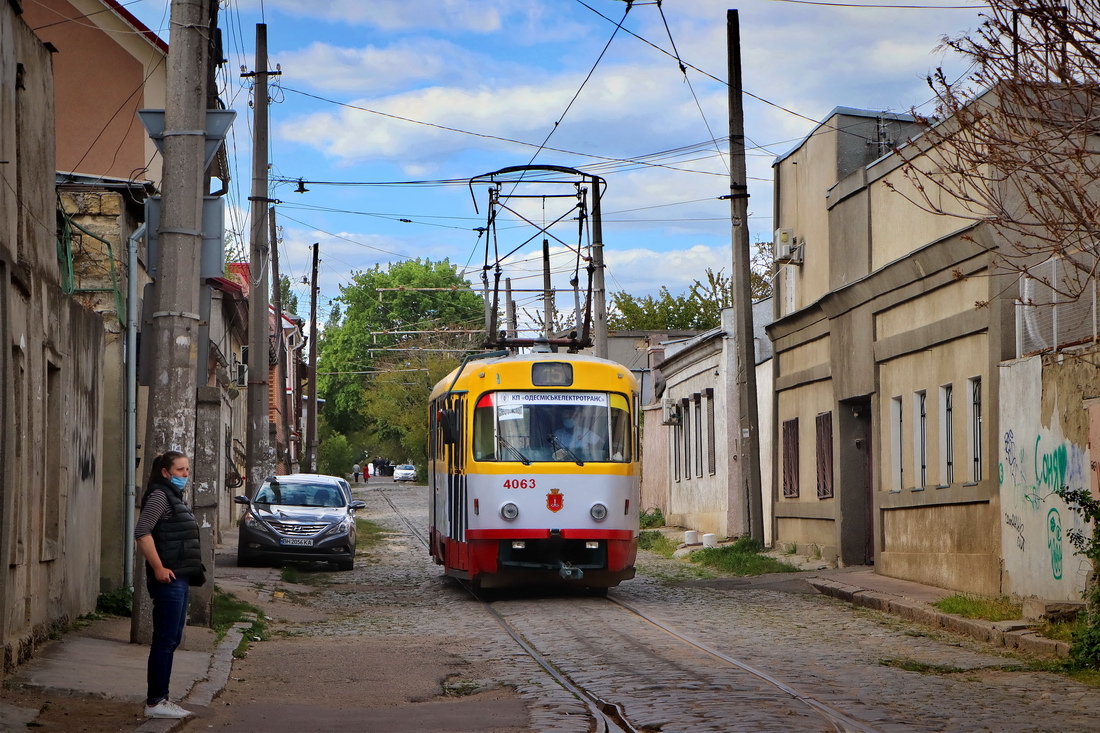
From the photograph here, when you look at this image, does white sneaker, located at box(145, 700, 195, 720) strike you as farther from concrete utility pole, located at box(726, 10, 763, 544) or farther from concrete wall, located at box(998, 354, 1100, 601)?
concrete utility pole, located at box(726, 10, 763, 544)

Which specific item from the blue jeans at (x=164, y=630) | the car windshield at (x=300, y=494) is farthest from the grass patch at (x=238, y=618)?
the car windshield at (x=300, y=494)

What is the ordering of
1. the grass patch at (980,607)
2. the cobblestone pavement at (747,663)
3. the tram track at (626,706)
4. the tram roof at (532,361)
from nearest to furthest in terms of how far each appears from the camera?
1. the tram track at (626,706)
2. the cobblestone pavement at (747,663)
3. the grass patch at (980,607)
4. the tram roof at (532,361)

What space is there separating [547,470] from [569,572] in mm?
1318

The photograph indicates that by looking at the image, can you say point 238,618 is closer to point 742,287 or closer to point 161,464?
point 161,464

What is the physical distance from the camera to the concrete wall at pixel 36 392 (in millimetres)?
10172

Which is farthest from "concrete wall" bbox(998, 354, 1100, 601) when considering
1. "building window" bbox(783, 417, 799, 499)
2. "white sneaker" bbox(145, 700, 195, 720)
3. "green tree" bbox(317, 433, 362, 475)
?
"green tree" bbox(317, 433, 362, 475)

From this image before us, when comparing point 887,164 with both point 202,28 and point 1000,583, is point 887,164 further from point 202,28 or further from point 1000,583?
point 202,28

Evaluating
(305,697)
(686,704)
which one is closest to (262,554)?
(305,697)

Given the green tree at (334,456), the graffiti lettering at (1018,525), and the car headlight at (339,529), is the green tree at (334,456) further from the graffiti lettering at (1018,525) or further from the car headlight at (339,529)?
the graffiti lettering at (1018,525)

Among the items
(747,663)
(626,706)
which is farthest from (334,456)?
(626,706)

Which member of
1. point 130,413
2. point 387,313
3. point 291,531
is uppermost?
point 387,313

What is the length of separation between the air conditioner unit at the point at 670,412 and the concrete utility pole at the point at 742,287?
1128 cm

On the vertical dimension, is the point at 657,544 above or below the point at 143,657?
below

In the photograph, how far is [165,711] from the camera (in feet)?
29.1
